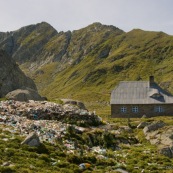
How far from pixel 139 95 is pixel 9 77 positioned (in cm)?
2703

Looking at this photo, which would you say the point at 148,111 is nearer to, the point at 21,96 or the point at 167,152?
the point at 21,96

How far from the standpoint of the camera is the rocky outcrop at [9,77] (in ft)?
189

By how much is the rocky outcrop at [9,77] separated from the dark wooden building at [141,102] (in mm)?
18067

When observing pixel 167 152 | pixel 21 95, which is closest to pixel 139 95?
pixel 21 95

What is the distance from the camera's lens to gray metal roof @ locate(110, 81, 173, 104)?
2810 inches

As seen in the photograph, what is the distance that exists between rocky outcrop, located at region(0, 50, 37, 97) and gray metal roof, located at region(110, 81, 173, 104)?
60.2 ft

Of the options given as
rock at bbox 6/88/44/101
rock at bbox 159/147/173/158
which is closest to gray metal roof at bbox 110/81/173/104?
rock at bbox 6/88/44/101

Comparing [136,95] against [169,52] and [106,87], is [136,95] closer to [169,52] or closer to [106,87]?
[106,87]

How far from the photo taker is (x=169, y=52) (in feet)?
629

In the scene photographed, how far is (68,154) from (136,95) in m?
50.0

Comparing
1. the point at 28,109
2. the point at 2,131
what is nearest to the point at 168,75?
the point at 28,109

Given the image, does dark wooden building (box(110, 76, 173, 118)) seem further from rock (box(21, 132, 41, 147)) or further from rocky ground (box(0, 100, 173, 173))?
rock (box(21, 132, 41, 147))

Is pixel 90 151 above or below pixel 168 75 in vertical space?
below

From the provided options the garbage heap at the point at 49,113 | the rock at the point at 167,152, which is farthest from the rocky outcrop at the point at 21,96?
the rock at the point at 167,152
